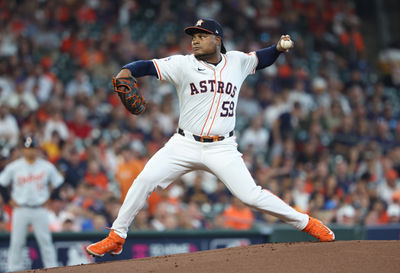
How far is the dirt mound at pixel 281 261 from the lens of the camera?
483cm

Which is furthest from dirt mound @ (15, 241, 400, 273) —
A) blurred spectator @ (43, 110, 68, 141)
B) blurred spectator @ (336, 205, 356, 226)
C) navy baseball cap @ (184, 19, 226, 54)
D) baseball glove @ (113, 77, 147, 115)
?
blurred spectator @ (43, 110, 68, 141)

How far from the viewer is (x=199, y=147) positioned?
5215mm

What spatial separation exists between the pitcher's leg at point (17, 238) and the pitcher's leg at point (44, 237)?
0.12 meters

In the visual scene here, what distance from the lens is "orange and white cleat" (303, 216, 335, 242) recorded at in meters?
5.47

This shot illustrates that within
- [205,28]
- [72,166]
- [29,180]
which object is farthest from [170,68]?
[72,166]

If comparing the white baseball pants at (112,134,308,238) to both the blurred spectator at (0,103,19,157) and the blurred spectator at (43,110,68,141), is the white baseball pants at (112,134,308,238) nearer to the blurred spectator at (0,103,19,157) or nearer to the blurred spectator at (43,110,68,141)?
the blurred spectator at (0,103,19,157)

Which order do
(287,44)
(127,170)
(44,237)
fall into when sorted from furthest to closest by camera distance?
(127,170) < (44,237) < (287,44)

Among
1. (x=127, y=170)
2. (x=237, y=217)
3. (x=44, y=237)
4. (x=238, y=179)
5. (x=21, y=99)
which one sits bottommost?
(x=237, y=217)

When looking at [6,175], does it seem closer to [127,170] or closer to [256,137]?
[127,170]

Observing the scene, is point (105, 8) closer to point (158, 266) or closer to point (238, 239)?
point (238, 239)

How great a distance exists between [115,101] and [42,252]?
424 centimetres

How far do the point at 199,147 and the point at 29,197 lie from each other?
379cm

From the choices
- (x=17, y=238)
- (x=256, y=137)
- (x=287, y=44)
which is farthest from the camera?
(x=256, y=137)

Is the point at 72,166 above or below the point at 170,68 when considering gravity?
below
